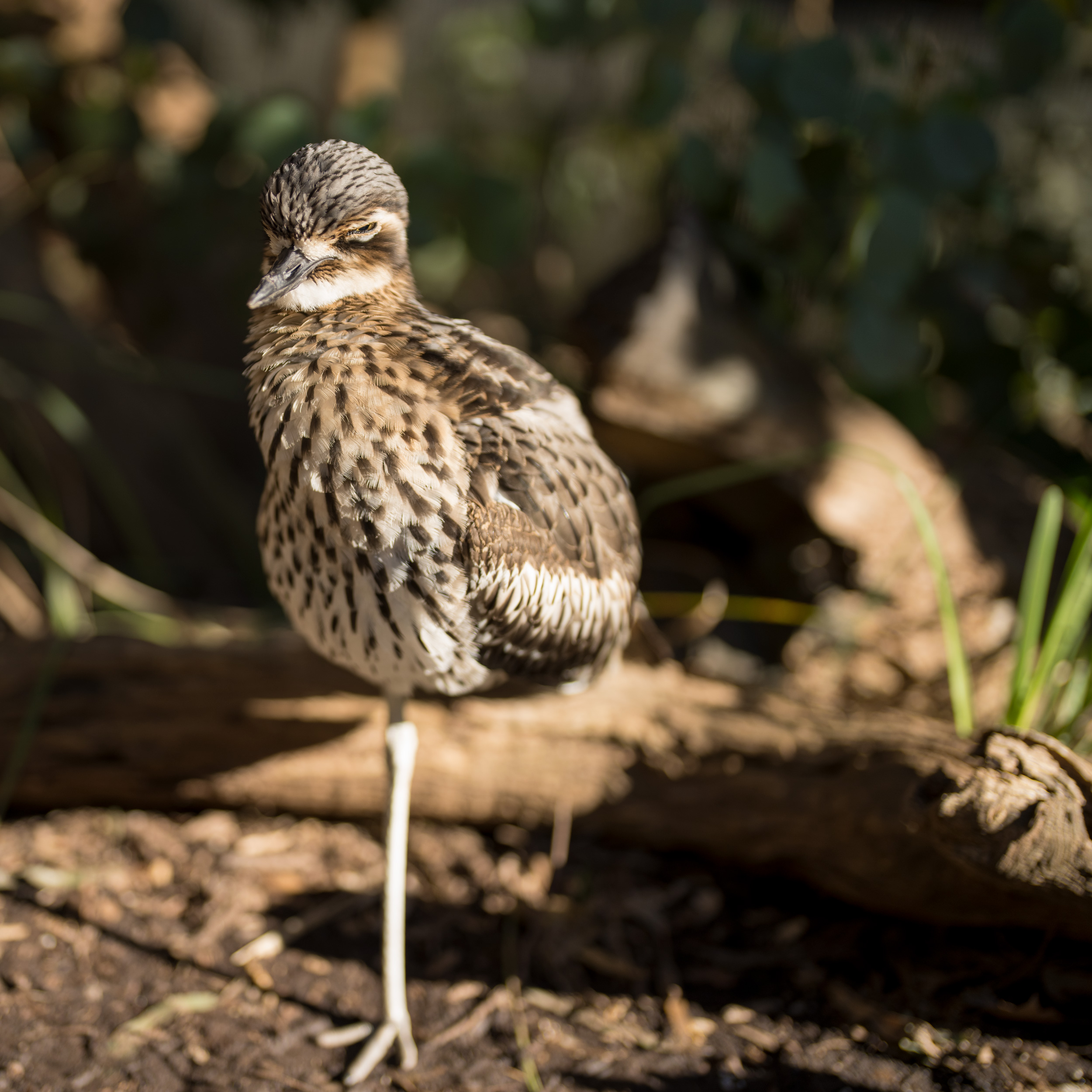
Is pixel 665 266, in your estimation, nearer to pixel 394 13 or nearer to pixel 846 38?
pixel 846 38

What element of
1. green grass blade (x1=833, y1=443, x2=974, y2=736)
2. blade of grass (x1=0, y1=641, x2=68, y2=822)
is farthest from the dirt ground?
green grass blade (x1=833, y1=443, x2=974, y2=736)

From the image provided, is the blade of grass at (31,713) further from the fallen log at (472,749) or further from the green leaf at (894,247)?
the green leaf at (894,247)

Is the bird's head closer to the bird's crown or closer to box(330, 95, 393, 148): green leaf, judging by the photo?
the bird's crown

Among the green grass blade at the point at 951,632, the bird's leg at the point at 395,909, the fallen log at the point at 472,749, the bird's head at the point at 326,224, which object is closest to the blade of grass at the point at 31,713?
the fallen log at the point at 472,749

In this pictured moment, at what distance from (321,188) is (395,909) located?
5.03ft

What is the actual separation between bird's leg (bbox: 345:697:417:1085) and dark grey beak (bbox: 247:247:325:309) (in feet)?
3.07

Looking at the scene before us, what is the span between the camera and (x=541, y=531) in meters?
1.89

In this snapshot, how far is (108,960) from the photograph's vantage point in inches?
94.6

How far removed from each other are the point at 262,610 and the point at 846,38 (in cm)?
307

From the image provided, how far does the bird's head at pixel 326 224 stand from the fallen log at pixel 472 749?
1.20 meters

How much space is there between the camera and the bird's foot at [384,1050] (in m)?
2.09

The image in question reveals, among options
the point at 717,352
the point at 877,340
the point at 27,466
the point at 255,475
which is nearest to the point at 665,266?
the point at 717,352

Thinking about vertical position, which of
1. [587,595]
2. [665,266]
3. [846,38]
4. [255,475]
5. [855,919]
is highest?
[846,38]

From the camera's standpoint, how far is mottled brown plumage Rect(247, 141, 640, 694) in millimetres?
1750
